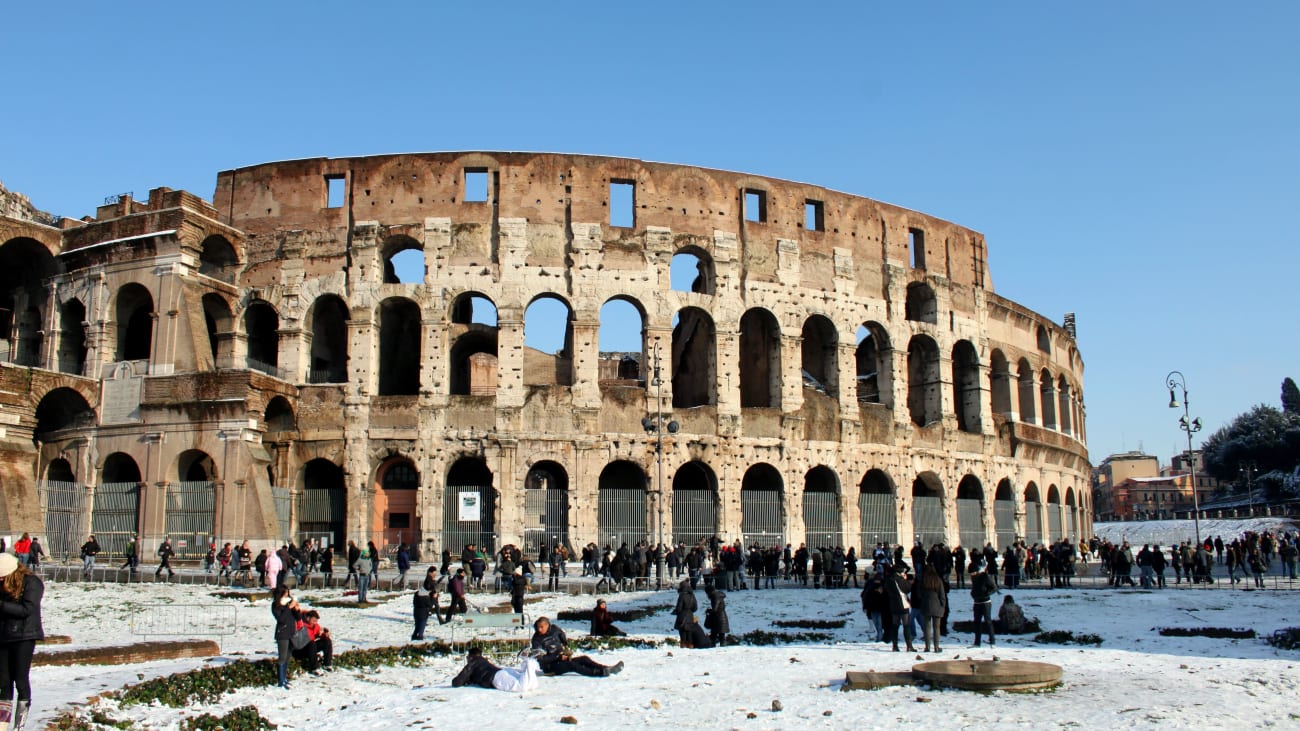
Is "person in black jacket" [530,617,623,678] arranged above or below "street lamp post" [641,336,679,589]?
below

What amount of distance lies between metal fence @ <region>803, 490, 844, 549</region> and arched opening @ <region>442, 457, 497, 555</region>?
365 inches

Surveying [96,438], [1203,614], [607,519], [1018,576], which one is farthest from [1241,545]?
[96,438]

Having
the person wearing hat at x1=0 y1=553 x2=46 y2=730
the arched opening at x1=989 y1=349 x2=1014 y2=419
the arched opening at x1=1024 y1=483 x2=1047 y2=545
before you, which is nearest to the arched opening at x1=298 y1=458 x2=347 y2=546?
the person wearing hat at x1=0 y1=553 x2=46 y2=730

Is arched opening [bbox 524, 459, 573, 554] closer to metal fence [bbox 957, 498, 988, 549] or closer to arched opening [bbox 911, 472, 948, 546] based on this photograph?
arched opening [bbox 911, 472, 948, 546]

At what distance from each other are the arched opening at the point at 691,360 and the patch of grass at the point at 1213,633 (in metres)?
17.5

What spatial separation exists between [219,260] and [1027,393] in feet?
94.1

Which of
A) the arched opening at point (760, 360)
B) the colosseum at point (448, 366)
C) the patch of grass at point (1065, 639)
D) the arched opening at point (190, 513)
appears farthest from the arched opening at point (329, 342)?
the patch of grass at point (1065, 639)

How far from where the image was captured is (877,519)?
32969mm

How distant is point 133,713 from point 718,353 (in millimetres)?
22896

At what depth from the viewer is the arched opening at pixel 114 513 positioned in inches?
1102

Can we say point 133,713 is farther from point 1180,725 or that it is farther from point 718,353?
point 718,353

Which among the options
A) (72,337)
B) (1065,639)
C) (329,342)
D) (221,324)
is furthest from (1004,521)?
(72,337)

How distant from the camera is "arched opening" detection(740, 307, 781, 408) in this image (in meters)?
32.5

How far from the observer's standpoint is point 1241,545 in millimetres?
29906
